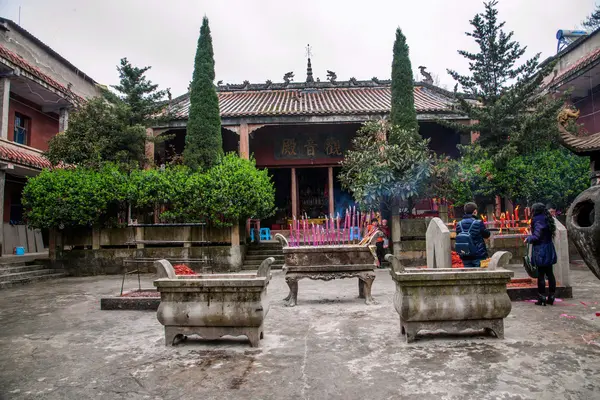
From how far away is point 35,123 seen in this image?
51.4 feet

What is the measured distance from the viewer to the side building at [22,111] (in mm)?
12484

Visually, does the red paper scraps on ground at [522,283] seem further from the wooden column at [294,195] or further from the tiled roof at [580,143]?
the wooden column at [294,195]

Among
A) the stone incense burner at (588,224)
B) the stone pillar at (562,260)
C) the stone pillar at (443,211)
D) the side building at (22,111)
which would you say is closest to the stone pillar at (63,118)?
the side building at (22,111)

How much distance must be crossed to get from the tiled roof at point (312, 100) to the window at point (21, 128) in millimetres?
5416

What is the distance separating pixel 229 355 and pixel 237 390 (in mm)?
846

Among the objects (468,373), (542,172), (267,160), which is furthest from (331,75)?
(468,373)

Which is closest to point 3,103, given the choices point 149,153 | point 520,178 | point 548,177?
point 149,153

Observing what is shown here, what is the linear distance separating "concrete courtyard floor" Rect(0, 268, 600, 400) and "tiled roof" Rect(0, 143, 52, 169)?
321 inches

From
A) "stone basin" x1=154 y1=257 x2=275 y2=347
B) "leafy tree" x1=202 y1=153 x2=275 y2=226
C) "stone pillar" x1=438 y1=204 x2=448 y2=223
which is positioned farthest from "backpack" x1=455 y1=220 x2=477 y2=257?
"leafy tree" x1=202 y1=153 x2=275 y2=226

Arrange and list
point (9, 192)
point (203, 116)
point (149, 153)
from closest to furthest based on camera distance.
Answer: point (203, 116) < point (149, 153) < point (9, 192)

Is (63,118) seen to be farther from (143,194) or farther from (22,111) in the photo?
(143,194)

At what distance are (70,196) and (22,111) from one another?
6891mm

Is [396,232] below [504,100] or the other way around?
below

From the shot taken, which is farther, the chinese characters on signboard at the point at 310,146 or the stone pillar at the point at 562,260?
the chinese characters on signboard at the point at 310,146
